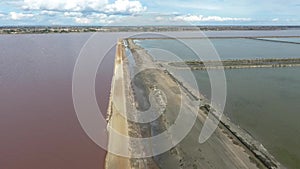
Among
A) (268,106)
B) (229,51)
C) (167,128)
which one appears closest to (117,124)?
(167,128)

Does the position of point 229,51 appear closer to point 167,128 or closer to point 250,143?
point 167,128

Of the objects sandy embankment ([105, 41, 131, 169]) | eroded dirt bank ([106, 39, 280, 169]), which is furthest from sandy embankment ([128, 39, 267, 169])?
sandy embankment ([105, 41, 131, 169])

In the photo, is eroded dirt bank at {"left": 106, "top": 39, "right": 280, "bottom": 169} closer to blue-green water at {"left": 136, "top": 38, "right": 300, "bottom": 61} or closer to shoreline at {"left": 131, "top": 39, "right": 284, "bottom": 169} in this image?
shoreline at {"left": 131, "top": 39, "right": 284, "bottom": 169}

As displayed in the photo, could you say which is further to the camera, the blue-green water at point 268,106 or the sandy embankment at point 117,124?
the blue-green water at point 268,106

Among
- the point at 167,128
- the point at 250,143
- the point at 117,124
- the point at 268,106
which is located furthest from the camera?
the point at 268,106

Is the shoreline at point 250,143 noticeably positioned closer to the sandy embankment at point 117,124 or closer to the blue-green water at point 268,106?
the blue-green water at point 268,106

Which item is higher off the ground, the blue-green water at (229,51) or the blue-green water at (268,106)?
the blue-green water at (229,51)

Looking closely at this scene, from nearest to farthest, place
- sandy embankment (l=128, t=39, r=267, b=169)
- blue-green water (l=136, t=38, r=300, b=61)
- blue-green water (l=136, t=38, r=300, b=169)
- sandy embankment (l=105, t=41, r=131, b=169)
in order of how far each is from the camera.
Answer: sandy embankment (l=128, t=39, r=267, b=169)
sandy embankment (l=105, t=41, r=131, b=169)
blue-green water (l=136, t=38, r=300, b=169)
blue-green water (l=136, t=38, r=300, b=61)

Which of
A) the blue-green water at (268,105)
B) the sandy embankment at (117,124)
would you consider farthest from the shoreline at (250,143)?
the sandy embankment at (117,124)

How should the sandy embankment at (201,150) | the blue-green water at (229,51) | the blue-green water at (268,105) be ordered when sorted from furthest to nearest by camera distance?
1. the blue-green water at (229,51)
2. the blue-green water at (268,105)
3. the sandy embankment at (201,150)

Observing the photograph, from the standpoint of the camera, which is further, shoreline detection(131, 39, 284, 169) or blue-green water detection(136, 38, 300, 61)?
blue-green water detection(136, 38, 300, 61)

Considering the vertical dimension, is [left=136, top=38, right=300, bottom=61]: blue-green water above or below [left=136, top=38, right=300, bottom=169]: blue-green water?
above
